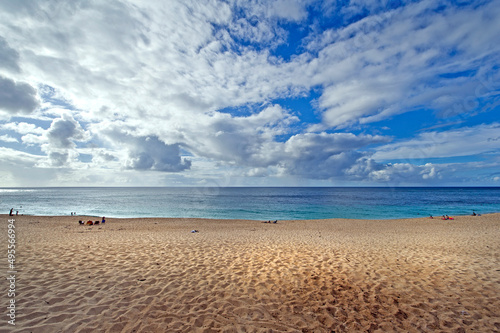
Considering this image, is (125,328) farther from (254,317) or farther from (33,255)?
(33,255)

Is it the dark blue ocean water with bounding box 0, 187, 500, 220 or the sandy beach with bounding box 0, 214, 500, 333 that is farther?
the dark blue ocean water with bounding box 0, 187, 500, 220

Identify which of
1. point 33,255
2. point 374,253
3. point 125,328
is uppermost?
point 33,255

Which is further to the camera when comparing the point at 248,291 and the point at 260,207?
the point at 260,207

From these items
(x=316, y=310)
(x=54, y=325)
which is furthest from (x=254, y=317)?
(x=54, y=325)

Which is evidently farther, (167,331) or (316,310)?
(316,310)

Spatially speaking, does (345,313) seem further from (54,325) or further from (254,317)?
(54,325)

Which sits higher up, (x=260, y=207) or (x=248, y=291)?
(x=248, y=291)

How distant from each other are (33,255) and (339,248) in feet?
46.8

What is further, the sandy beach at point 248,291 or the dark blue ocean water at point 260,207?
the dark blue ocean water at point 260,207

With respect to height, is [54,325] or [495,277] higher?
[54,325]

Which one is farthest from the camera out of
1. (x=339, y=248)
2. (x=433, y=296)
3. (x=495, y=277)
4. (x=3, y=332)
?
(x=339, y=248)

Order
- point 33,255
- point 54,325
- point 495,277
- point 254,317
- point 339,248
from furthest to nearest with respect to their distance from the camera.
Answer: point 339,248 < point 33,255 < point 495,277 < point 254,317 < point 54,325

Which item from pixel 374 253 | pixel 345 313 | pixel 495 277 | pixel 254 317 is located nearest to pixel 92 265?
pixel 254 317

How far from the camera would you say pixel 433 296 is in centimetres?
618
